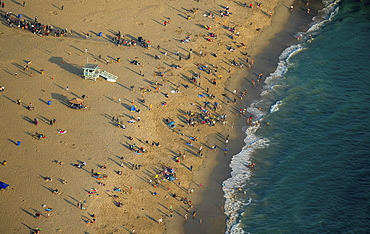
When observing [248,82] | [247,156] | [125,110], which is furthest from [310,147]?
[125,110]

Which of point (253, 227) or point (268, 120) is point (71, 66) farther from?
point (253, 227)

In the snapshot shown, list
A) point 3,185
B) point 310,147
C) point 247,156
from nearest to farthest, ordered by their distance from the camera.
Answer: point 3,185
point 247,156
point 310,147

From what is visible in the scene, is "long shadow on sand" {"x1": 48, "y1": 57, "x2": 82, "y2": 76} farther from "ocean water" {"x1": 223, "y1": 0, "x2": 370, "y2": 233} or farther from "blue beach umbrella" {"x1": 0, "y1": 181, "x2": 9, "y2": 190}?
"ocean water" {"x1": 223, "y1": 0, "x2": 370, "y2": 233}

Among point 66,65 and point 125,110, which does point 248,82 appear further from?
point 66,65

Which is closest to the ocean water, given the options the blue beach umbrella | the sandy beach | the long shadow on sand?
the sandy beach

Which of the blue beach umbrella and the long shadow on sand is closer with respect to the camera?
the blue beach umbrella

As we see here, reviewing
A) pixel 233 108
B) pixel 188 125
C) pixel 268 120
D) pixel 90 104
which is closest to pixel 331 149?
pixel 268 120
